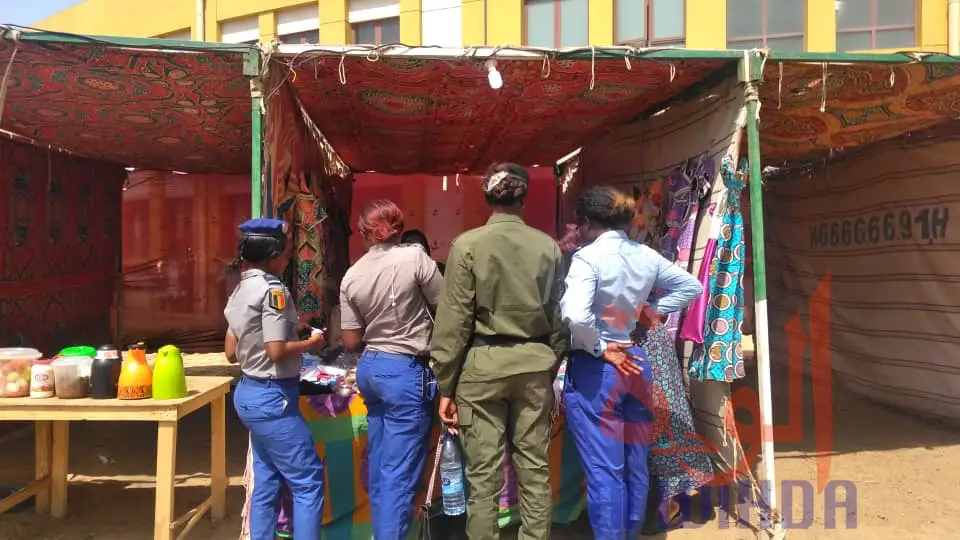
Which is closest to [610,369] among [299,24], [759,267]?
[759,267]

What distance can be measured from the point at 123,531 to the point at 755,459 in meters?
3.65

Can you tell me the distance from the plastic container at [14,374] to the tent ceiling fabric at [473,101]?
185cm

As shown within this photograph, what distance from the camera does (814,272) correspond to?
6223mm

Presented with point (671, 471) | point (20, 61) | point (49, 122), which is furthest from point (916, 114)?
point (49, 122)

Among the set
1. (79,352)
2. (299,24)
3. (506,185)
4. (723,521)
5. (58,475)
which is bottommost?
(723,521)

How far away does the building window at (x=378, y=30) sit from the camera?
11367mm

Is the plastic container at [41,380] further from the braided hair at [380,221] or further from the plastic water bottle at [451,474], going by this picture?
the plastic water bottle at [451,474]

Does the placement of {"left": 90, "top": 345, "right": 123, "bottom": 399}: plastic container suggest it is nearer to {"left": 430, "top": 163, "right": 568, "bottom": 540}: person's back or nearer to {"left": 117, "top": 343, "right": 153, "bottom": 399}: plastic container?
{"left": 117, "top": 343, "right": 153, "bottom": 399}: plastic container

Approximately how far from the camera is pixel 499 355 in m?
2.38

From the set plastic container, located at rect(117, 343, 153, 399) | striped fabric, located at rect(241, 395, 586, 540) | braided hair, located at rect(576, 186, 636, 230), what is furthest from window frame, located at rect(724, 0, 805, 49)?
plastic container, located at rect(117, 343, 153, 399)

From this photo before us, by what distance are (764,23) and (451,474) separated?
402 inches

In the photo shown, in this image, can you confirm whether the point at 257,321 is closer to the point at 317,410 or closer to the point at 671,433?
the point at 317,410

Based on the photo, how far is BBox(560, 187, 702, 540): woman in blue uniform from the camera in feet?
8.25

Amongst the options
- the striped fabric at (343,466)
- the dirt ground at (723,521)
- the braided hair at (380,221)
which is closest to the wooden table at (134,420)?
the dirt ground at (723,521)
